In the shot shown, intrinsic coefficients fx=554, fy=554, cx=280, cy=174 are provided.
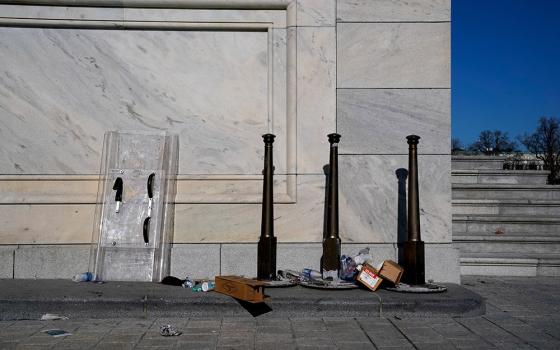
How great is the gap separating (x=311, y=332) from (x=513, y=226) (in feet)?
16.6

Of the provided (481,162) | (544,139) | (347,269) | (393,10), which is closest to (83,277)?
(347,269)

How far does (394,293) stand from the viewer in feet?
17.3

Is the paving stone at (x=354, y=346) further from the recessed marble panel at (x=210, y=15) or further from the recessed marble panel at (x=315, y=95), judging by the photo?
the recessed marble panel at (x=210, y=15)

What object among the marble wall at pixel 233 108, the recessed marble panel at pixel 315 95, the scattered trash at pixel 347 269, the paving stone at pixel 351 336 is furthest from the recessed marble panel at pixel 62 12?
the paving stone at pixel 351 336

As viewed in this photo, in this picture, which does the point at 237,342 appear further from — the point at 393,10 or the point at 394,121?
the point at 393,10

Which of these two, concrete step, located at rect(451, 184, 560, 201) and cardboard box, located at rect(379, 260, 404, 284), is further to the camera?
concrete step, located at rect(451, 184, 560, 201)

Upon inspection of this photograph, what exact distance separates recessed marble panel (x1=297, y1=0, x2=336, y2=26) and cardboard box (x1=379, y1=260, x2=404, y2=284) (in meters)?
2.87

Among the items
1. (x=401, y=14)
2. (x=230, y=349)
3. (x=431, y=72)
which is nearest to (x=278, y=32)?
(x=401, y=14)

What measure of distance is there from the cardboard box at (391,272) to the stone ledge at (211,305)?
0.27m

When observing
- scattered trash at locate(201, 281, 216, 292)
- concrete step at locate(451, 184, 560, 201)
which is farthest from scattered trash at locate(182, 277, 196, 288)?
concrete step at locate(451, 184, 560, 201)

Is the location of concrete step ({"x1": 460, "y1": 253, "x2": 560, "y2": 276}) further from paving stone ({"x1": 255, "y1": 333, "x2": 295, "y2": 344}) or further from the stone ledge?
paving stone ({"x1": 255, "y1": 333, "x2": 295, "y2": 344})

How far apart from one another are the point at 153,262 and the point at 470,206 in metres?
5.28

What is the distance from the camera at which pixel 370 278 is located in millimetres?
5355

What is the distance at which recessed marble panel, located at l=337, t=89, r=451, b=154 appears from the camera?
6320 mm
